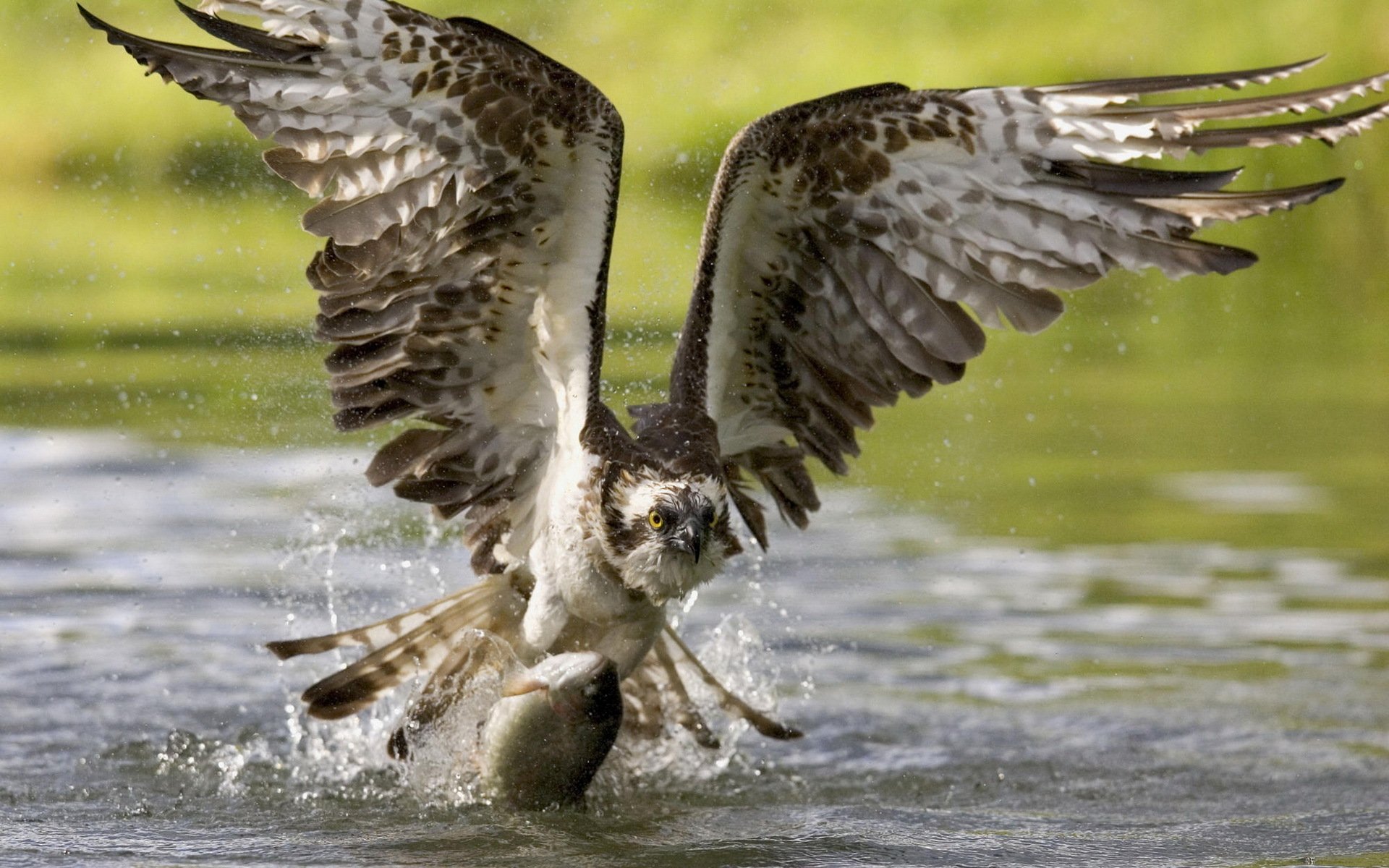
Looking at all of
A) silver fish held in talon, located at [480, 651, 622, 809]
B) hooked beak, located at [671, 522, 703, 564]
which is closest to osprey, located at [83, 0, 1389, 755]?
hooked beak, located at [671, 522, 703, 564]

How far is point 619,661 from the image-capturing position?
19.6 feet

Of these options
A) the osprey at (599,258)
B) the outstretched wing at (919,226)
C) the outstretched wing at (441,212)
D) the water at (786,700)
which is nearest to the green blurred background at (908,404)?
the water at (786,700)

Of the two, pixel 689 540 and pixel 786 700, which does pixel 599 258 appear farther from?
pixel 786 700

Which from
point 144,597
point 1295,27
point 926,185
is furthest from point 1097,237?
point 1295,27

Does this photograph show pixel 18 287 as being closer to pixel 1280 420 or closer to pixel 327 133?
pixel 1280 420

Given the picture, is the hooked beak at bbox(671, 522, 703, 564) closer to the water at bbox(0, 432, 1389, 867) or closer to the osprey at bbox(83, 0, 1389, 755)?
the osprey at bbox(83, 0, 1389, 755)

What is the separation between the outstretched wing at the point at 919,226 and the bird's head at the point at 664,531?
55 centimetres

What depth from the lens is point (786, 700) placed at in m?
7.26

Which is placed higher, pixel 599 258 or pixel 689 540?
pixel 599 258

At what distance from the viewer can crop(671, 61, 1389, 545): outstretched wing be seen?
5.51m

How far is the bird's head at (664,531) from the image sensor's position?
5.49 meters

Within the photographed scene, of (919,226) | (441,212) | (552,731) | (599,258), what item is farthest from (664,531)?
(919,226)

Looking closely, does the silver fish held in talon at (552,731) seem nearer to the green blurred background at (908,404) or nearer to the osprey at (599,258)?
the osprey at (599,258)

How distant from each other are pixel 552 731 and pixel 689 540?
2.41 feet
